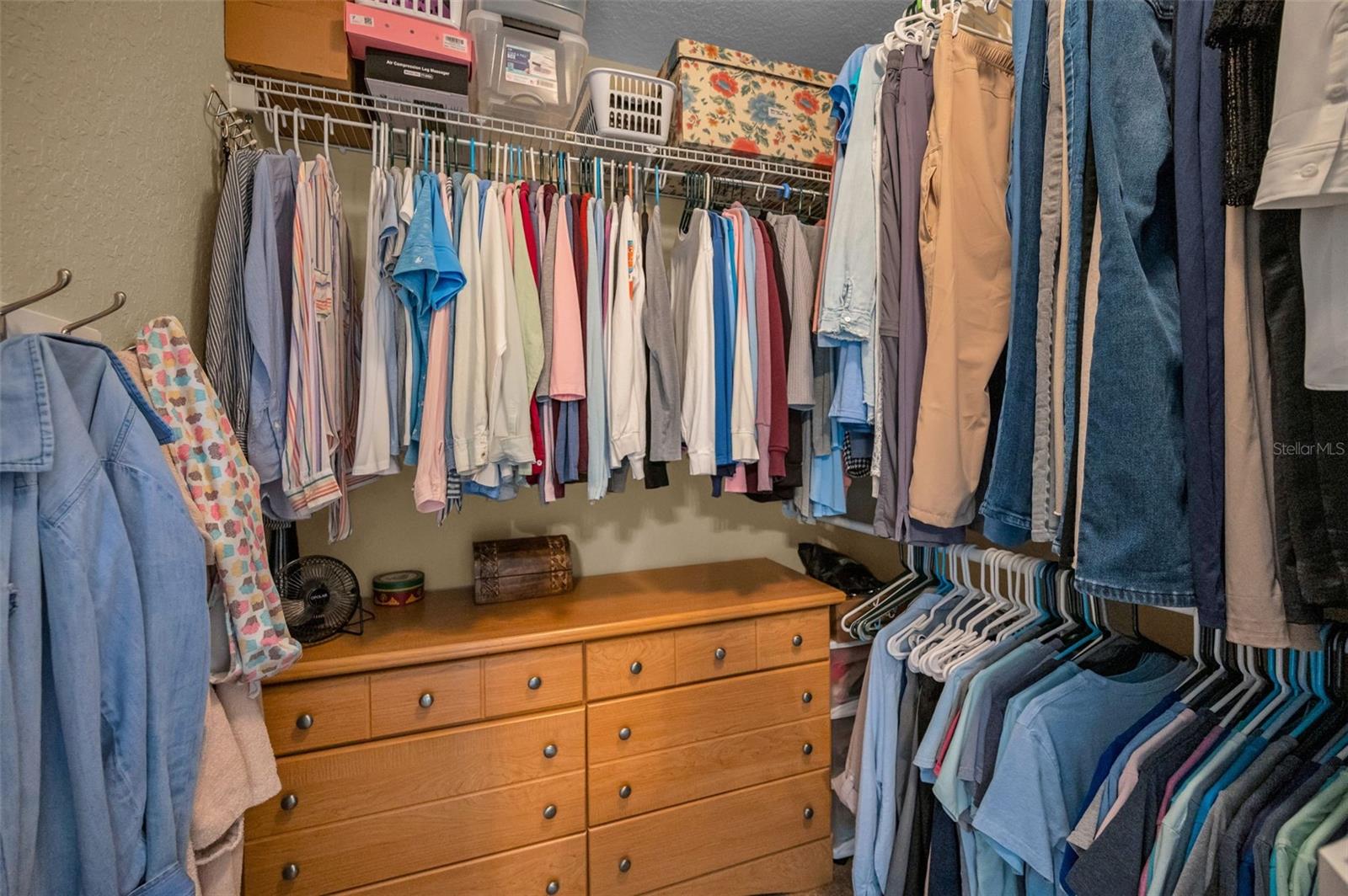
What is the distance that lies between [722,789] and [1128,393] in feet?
4.62

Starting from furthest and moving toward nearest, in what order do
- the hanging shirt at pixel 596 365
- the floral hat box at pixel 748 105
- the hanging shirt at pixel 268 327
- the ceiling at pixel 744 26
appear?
the ceiling at pixel 744 26 → the floral hat box at pixel 748 105 → the hanging shirt at pixel 596 365 → the hanging shirt at pixel 268 327

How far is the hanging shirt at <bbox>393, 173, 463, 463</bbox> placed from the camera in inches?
47.4

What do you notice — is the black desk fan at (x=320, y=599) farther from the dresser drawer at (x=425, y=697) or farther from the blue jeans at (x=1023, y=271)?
the blue jeans at (x=1023, y=271)

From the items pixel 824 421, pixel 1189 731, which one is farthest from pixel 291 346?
pixel 1189 731

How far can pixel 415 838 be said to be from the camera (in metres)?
1.31

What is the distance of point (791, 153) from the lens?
168 centimetres

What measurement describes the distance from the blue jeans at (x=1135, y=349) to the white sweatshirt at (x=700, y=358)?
2.56ft

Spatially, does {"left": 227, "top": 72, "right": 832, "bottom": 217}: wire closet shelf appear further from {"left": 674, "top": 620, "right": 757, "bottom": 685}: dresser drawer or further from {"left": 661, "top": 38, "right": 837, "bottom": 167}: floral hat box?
{"left": 674, "top": 620, "right": 757, "bottom": 685}: dresser drawer

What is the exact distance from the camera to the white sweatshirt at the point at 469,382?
1.25 m

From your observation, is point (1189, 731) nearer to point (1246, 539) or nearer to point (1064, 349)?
point (1246, 539)

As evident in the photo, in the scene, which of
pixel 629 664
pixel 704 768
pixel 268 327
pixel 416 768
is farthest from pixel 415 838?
pixel 268 327

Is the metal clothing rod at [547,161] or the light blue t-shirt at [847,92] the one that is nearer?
the light blue t-shirt at [847,92]

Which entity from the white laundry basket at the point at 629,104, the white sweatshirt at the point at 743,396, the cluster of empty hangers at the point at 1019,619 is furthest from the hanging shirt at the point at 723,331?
the cluster of empty hangers at the point at 1019,619

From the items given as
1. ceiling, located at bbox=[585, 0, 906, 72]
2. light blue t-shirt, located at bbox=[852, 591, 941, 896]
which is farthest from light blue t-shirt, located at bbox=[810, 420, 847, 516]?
ceiling, located at bbox=[585, 0, 906, 72]
